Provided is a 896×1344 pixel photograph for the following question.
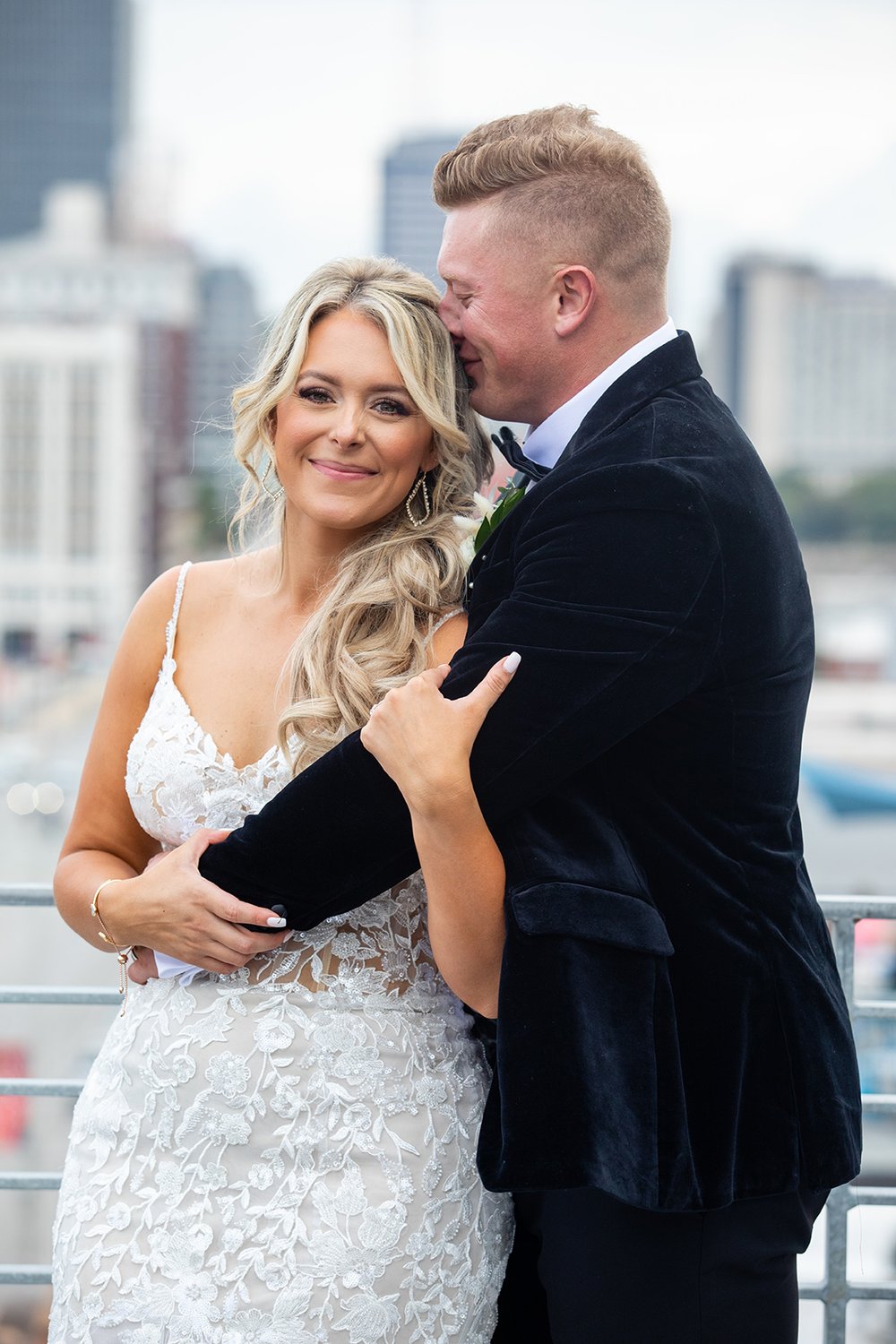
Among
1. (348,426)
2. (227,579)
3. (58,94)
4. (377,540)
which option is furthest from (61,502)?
(348,426)

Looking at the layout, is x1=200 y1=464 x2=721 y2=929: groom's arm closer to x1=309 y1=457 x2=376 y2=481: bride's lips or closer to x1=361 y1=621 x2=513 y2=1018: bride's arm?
x1=361 y1=621 x2=513 y2=1018: bride's arm

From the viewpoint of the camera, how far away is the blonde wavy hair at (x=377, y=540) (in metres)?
1.88

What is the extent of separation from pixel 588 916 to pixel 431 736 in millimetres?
268

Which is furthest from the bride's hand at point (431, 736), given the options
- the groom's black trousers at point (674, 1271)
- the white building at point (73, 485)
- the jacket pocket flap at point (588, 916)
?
the white building at point (73, 485)

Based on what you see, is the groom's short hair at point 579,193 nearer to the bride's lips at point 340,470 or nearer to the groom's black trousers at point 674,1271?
the bride's lips at point 340,470

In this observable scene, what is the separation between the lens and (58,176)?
12612 cm

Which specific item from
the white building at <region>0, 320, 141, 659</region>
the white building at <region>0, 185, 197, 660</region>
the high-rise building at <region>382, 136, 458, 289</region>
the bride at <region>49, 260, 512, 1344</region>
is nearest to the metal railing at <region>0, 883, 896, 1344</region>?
the bride at <region>49, 260, 512, 1344</region>

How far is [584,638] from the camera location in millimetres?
1525

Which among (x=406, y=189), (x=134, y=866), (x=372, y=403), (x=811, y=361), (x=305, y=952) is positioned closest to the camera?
(x=305, y=952)

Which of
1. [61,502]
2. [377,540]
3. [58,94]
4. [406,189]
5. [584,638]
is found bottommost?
[584,638]

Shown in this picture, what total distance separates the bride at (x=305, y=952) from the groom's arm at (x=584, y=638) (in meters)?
0.07

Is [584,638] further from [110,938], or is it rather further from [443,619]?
[110,938]

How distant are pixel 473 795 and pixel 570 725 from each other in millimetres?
134

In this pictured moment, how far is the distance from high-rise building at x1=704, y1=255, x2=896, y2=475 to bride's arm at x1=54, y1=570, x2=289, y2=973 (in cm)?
9850
